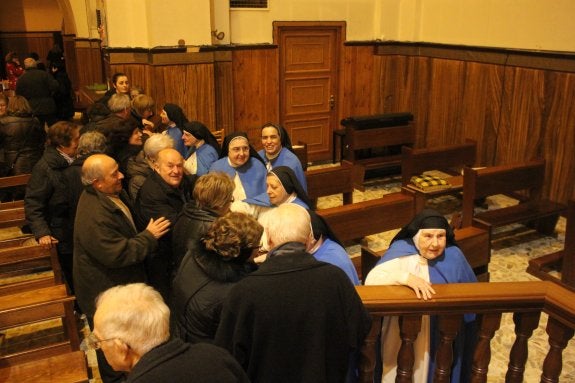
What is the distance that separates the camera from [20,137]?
6074 millimetres

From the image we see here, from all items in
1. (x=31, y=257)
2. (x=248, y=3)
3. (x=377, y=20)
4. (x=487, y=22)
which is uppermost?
(x=248, y=3)

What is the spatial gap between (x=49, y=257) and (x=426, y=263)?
3021mm

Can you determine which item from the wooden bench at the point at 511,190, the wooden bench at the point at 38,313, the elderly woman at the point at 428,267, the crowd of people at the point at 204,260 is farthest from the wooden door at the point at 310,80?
the elderly woman at the point at 428,267

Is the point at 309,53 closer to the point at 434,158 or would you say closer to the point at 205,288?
the point at 434,158

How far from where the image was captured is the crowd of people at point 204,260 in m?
1.75

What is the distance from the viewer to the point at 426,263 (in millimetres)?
2834

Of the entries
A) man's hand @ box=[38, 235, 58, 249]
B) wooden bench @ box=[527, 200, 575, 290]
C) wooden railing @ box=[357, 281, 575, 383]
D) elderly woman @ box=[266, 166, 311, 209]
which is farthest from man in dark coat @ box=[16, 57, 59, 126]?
wooden railing @ box=[357, 281, 575, 383]

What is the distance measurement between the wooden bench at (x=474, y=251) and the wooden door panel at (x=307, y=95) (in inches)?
226

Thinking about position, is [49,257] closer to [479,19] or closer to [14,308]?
[14,308]

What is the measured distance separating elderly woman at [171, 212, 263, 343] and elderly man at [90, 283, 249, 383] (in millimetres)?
405

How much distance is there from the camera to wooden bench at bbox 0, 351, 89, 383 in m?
3.04

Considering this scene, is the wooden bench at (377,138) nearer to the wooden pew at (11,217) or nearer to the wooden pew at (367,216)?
the wooden pew at (367,216)

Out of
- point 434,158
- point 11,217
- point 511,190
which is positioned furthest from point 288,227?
point 434,158

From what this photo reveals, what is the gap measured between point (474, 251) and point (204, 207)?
2204 millimetres
